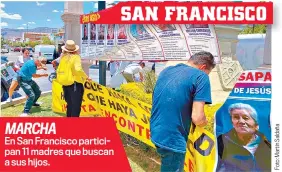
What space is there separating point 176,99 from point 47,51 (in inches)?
66.6

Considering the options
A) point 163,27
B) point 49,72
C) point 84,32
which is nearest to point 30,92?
point 49,72

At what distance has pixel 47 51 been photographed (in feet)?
15.0

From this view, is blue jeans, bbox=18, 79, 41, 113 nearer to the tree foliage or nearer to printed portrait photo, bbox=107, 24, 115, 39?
the tree foliage

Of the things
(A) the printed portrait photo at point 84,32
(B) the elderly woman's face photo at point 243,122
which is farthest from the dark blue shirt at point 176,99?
(A) the printed portrait photo at point 84,32

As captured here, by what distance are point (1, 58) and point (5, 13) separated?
1.74 ft

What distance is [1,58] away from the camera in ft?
14.3

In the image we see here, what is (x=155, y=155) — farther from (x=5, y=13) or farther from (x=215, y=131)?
(x=5, y=13)

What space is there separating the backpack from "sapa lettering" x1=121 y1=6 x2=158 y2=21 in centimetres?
84

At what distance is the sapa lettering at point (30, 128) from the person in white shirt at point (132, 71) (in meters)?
1.02

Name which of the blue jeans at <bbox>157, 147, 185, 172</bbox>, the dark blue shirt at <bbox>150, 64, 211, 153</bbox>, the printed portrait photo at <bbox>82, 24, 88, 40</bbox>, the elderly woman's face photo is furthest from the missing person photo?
the printed portrait photo at <bbox>82, 24, 88, 40</bbox>

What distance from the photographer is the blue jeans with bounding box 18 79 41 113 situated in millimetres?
4555

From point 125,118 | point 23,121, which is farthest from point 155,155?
point 23,121

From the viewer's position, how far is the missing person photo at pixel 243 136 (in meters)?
4.40

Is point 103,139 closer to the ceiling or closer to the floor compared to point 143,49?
closer to the floor
